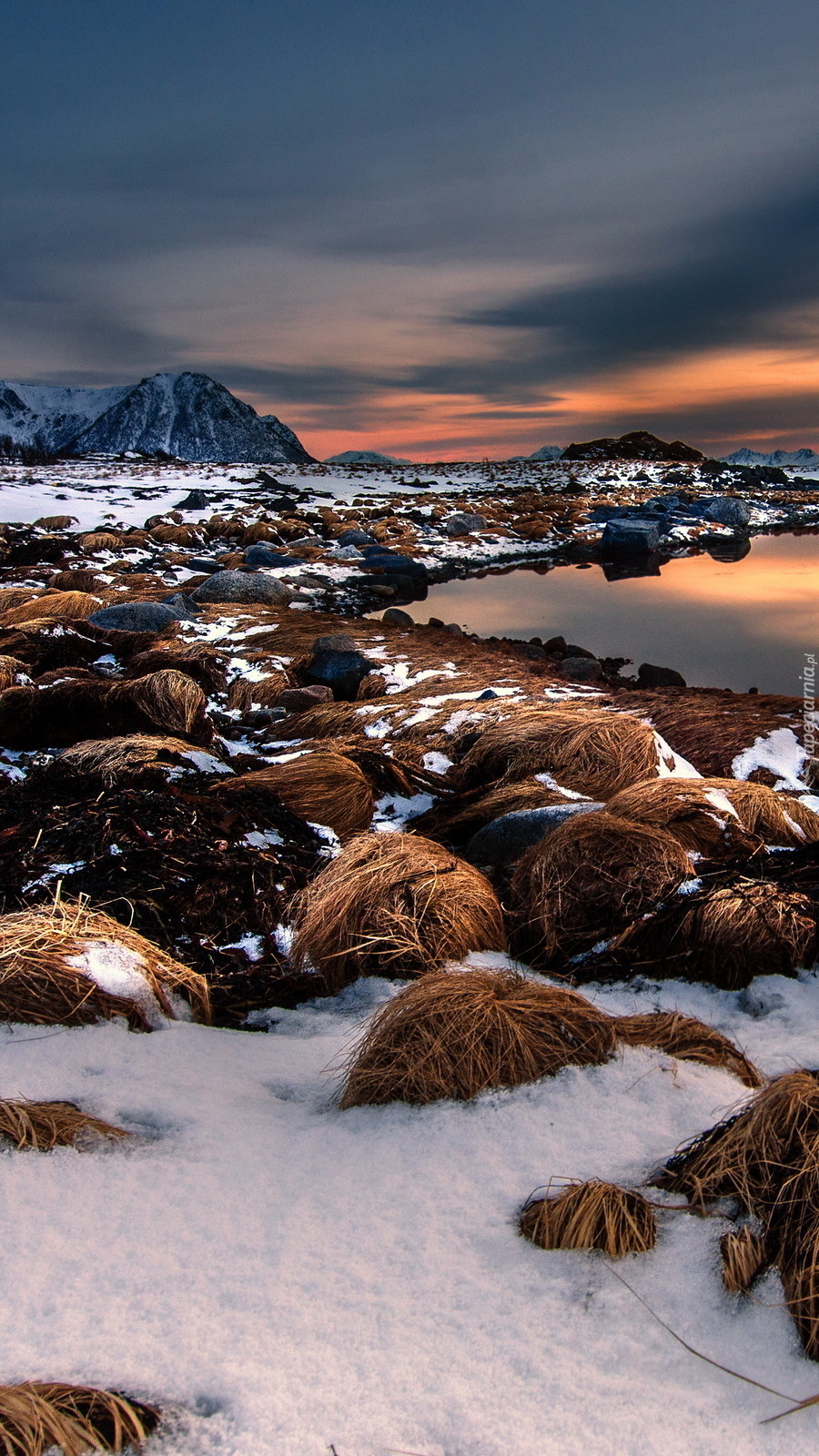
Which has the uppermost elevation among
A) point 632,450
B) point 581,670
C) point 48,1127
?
point 632,450

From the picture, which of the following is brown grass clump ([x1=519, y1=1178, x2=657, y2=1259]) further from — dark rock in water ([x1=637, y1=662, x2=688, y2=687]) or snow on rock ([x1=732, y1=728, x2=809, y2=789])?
dark rock in water ([x1=637, y1=662, x2=688, y2=687])

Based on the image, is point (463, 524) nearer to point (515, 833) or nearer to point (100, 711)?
point (100, 711)

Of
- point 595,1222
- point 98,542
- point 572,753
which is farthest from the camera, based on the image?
point 98,542

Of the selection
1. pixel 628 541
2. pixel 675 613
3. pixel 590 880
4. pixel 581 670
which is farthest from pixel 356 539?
pixel 590 880

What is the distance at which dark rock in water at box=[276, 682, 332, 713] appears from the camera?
26.0ft

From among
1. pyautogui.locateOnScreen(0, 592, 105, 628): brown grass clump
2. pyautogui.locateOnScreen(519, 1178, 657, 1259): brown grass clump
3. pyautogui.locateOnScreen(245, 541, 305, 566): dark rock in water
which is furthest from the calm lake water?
pyautogui.locateOnScreen(519, 1178, 657, 1259): brown grass clump

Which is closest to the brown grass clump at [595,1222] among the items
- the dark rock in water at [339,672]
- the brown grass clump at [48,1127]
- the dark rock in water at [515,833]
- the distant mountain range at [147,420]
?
the brown grass clump at [48,1127]

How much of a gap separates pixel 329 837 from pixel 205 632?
Answer: 7.03m

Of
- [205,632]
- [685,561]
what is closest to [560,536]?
[685,561]

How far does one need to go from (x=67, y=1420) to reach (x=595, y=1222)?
1.06 meters

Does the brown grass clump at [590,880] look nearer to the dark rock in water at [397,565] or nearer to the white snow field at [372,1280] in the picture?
the white snow field at [372,1280]

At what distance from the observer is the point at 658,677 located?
10.5m

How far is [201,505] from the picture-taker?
1028 inches

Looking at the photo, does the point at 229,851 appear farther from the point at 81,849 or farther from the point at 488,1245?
the point at 488,1245
